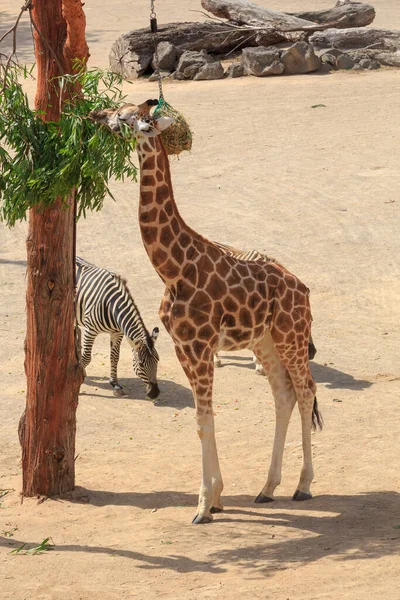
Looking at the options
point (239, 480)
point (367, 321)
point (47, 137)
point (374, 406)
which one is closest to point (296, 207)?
point (367, 321)

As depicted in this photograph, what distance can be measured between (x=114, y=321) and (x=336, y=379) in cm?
278

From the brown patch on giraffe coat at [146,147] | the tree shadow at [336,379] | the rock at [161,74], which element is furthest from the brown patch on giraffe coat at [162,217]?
the rock at [161,74]

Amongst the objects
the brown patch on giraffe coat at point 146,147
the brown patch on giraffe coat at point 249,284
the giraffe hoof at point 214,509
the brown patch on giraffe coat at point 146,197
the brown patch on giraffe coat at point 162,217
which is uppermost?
the brown patch on giraffe coat at point 146,147

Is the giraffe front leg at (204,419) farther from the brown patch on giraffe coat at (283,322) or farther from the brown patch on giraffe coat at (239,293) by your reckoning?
the brown patch on giraffe coat at (283,322)

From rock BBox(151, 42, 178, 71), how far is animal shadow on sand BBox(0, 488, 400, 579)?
18.8 metres

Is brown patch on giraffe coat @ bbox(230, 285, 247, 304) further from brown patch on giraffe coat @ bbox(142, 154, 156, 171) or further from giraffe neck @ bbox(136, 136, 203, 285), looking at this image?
brown patch on giraffe coat @ bbox(142, 154, 156, 171)

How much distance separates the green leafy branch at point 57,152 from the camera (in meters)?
7.80

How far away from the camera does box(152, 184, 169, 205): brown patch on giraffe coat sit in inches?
330

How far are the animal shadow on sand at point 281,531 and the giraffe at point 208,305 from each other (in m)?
0.27

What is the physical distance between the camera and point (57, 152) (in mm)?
7980

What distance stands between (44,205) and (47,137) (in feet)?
1.95

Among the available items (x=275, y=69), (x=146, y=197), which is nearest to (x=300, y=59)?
(x=275, y=69)

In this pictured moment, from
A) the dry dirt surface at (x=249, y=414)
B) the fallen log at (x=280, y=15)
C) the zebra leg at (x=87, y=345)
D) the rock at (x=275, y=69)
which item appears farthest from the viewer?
the fallen log at (x=280, y=15)

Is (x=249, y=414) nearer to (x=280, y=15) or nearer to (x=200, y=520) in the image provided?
(x=200, y=520)
